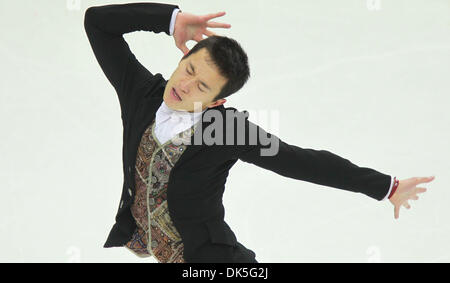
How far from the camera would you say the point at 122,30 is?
2.10 m

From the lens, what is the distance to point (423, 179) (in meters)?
2.12

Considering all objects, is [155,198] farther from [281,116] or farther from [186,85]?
[281,116]

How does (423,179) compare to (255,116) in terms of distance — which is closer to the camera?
(423,179)

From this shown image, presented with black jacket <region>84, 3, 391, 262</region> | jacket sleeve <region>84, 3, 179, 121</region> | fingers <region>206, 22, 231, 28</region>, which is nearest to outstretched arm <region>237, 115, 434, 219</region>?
black jacket <region>84, 3, 391, 262</region>

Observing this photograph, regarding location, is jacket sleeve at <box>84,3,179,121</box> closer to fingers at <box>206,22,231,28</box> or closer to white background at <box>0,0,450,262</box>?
fingers at <box>206,22,231,28</box>

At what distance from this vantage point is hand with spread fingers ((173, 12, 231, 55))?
6.77ft

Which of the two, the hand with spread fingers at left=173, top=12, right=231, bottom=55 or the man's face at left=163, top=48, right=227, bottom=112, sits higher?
the hand with spread fingers at left=173, top=12, right=231, bottom=55

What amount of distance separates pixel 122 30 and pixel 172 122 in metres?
0.36

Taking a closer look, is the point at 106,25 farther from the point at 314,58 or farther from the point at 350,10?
the point at 350,10

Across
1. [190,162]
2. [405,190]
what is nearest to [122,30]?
[190,162]

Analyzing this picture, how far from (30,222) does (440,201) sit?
83.1 inches

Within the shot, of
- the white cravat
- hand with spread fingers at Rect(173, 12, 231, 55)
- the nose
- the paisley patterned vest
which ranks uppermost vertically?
hand with spread fingers at Rect(173, 12, 231, 55)

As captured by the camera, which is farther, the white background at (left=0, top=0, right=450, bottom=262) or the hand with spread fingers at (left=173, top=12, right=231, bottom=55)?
the white background at (left=0, top=0, right=450, bottom=262)


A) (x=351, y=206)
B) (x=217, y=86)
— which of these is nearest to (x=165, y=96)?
(x=217, y=86)
